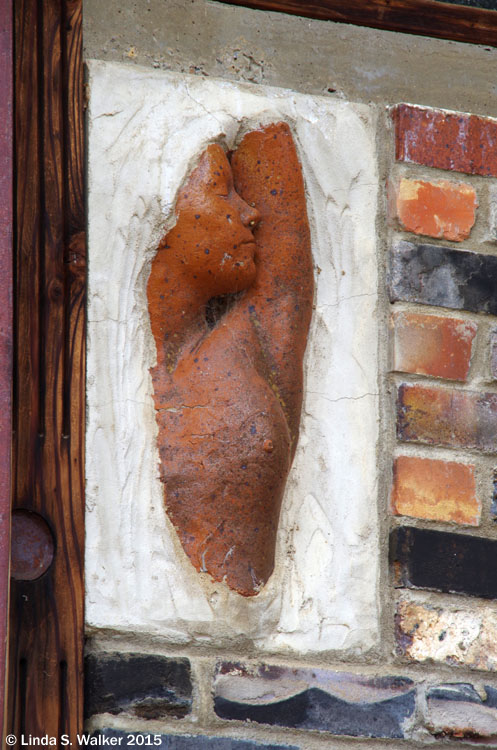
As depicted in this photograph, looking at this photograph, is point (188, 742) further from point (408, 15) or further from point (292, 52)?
point (408, 15)

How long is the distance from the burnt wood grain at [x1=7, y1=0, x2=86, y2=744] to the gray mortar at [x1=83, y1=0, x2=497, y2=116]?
0.25ft

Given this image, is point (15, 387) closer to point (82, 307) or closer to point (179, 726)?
point (82, 307)

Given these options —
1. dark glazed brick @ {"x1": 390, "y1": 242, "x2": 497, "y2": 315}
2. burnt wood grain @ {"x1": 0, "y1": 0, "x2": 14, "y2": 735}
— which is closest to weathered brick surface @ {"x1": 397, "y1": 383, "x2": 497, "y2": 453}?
dark glazed brick @ {"x1": 390, "y1": 242, "x2": 497, "y2": 315}

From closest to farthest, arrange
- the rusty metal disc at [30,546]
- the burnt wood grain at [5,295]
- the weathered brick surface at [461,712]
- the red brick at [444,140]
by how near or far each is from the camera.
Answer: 1. the burnt wood grain at [5,295]
2. the rusty metal disc at [30,546]
3. the weathered brick surface at [461,712]
4. the red brick at [444,140]

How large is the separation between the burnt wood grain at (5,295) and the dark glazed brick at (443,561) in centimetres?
52

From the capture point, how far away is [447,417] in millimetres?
Answer: 1464

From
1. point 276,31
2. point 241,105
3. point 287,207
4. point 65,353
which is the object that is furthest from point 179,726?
point 276,31

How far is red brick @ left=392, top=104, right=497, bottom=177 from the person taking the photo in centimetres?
151

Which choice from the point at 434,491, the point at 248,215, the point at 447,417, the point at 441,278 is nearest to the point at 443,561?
the point at 434,491

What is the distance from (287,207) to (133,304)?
252 millimetres

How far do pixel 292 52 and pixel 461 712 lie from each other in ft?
3.07

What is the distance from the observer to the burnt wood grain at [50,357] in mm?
1271

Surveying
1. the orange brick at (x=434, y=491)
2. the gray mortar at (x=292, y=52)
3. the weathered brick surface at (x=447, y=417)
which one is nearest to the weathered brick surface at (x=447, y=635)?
the orange brick at (x=434, y=491)

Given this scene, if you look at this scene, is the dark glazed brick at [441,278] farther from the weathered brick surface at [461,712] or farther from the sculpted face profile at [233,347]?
the weathered brick surface at [461,712]
